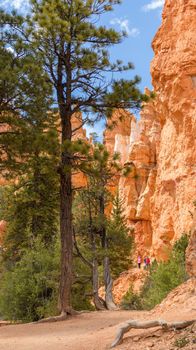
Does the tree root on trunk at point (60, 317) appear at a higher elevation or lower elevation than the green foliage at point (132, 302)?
higher

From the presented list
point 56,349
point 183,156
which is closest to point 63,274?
point 56,349

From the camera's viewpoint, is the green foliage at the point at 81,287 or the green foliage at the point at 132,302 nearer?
the green foliage at the point at 81,287

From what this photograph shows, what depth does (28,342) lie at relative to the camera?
836 centimetres

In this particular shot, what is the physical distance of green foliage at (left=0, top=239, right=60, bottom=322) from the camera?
15.7 m

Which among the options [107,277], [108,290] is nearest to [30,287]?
[108,290]

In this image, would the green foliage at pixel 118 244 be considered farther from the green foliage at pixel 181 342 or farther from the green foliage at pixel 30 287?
the green foliage at pixel 181 342

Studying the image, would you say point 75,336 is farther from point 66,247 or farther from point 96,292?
point 96,292

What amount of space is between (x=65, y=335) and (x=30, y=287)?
7124 mm

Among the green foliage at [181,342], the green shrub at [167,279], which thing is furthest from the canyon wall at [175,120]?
the green foliage at [181,342]

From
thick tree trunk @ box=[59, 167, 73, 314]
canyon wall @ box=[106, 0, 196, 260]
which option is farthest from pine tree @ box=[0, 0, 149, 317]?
canyon wall @ box=[106, 0, 196, 260]

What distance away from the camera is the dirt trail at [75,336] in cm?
676

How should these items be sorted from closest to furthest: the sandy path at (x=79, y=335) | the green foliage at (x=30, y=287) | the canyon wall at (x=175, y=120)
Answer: the sandy path at (x=79, y=335) → the green foliage at (x=30, y=287) → the canyon wall at (x=175, y=120)

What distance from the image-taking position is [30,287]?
15844mm

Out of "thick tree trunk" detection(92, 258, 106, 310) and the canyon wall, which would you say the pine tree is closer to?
"thick tree trunk" detection(92, 258, 106, 310)
